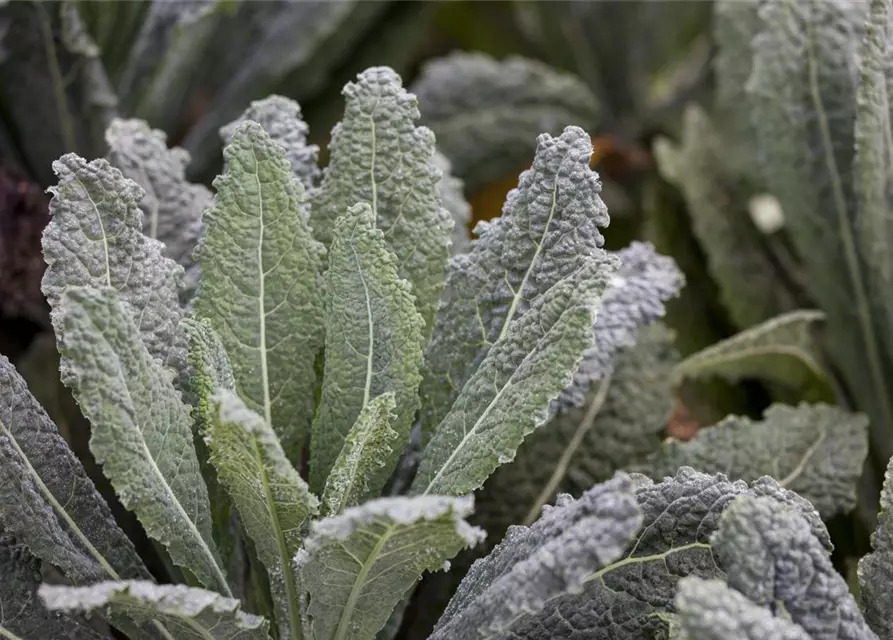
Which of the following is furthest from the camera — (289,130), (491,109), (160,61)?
(491,109)

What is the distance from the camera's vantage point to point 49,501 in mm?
535

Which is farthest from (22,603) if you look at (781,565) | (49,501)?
(781,565)

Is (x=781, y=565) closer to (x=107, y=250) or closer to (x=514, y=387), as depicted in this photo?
(x=514, y=387)

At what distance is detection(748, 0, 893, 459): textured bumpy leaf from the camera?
79 cm

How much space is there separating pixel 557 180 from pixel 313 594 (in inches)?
10.3

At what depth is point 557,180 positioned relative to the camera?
55 centimetres

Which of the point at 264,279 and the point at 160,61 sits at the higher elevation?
the point at 160,61

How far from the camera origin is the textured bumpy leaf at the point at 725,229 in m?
0.94

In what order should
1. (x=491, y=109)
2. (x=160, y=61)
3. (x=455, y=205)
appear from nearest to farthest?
(x=455, y=205), (x=160, y=61), (x=491, y=109)

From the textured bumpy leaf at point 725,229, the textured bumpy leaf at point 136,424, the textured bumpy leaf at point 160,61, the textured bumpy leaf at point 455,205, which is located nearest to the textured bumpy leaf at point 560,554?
the textured bumpy leaf at point 136,424

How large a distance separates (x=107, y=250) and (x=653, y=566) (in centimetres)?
35

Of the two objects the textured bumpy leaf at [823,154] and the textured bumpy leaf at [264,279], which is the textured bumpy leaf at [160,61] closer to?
the textured bumpy leaf at [264,279]

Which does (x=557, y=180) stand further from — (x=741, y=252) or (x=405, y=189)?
(x=741, y=252)

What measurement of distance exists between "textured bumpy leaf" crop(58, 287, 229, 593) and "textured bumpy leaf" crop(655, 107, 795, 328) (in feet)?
1.91
